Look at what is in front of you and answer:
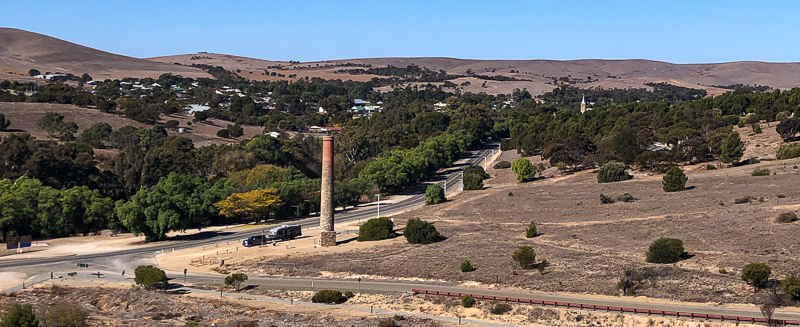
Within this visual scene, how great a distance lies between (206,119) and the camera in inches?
6284

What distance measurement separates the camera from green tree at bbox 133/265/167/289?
4434 centimetres

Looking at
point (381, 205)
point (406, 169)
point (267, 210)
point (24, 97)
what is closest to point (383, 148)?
point (406, 169)

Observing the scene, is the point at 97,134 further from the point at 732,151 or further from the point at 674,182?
the point at 732,151

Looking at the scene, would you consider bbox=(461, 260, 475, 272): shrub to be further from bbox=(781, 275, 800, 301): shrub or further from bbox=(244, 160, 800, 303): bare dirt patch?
bbox=(781, 275, 800, 301): shrub

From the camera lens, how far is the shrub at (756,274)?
121 feet

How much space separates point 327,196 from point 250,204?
19160mm

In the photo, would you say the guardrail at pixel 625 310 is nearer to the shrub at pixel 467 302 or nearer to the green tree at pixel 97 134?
the shrub at pixel 467 302

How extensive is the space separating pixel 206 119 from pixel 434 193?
92.5 m

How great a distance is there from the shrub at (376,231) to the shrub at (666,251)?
19.8 metres

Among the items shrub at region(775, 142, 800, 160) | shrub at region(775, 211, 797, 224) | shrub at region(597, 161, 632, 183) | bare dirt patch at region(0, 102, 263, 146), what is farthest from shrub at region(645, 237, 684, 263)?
bare dirt patch at region(0, 102, 263, 146)

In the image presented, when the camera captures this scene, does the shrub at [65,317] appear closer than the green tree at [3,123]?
Yes

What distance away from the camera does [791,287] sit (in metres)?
35.7

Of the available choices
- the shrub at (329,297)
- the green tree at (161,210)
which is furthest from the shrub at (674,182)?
the green tree at (161,210)

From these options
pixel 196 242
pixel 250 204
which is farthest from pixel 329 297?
pixel 250 204
